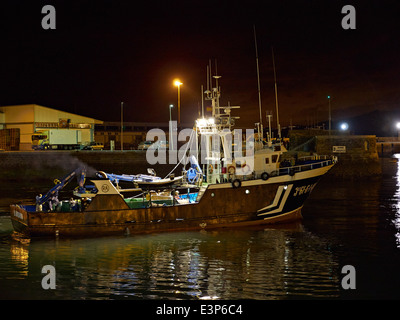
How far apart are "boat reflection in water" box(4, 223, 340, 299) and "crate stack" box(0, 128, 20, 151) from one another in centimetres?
3234

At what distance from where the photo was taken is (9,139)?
47.1m

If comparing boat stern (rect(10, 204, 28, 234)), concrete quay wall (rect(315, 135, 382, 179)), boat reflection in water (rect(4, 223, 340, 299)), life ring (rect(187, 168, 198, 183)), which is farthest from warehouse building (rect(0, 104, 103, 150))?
boat reflection in water (rect(4, 223, 340, 299))

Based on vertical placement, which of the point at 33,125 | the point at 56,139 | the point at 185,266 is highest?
the point at 33,125

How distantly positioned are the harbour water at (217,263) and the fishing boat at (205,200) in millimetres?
535

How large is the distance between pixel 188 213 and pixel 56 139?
3625cm

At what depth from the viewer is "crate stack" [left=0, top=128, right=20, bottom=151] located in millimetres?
46500

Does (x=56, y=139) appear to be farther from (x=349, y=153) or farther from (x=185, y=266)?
(x=185, y=266)

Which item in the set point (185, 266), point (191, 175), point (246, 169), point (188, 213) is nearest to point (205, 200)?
point (188, 213)

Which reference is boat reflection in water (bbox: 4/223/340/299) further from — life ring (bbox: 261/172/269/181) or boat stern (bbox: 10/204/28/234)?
life ring (bbox: 261/172/269/181)

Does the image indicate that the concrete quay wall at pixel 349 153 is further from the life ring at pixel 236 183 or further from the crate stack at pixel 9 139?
the crate stack at pixel 9 139

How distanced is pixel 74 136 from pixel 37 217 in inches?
1425

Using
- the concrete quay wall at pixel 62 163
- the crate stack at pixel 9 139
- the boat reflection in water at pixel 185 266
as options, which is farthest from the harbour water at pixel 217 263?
→ the crate stack at pixel 9 139
